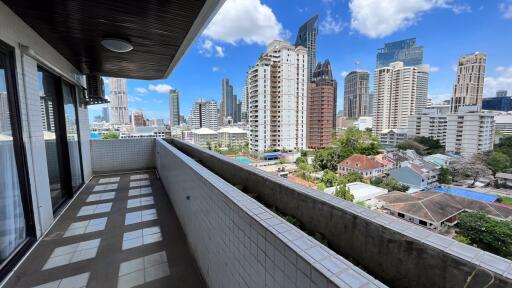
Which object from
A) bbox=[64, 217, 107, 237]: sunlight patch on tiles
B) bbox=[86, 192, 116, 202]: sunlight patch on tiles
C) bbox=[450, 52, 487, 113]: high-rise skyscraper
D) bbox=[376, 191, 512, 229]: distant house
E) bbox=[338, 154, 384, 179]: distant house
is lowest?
bbox=[338, 154, 384, 179]: distant house

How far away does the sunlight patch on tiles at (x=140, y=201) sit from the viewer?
12.1 ft

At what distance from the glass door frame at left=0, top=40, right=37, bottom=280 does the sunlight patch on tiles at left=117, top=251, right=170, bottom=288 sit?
1.10m

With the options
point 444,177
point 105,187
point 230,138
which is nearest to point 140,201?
point 105,187

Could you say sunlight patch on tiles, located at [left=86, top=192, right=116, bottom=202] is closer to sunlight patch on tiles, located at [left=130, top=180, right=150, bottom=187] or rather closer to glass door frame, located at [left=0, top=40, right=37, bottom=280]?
sunlight patch on tiles, located at [left=130, top=180, right=150, bottom=187]

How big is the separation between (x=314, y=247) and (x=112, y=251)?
8.62ft

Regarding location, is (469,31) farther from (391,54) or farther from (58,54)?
(391,54)

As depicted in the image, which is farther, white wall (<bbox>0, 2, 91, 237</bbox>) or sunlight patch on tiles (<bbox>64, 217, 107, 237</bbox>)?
sunlight patch on tiles (<bbox>64, 217, 107, 237</bbox>)

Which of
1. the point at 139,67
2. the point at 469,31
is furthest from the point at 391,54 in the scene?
the point at 139,67

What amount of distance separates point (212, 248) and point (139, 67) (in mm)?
4308

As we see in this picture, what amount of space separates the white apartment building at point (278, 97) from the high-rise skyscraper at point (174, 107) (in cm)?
4008

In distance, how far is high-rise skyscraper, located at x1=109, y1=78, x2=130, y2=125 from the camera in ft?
95.5

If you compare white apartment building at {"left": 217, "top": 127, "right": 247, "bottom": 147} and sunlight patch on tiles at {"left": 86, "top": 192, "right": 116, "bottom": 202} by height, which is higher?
sunlight patch on tiles at {"left": 86, "top": 192, "right": 116, "bottom": 202}

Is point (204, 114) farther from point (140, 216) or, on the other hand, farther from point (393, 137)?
point (140, 216)

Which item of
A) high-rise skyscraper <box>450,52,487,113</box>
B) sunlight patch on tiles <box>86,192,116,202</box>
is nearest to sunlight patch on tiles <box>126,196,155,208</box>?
sunlight patch on tiles <box>86,192,116,202</box>
